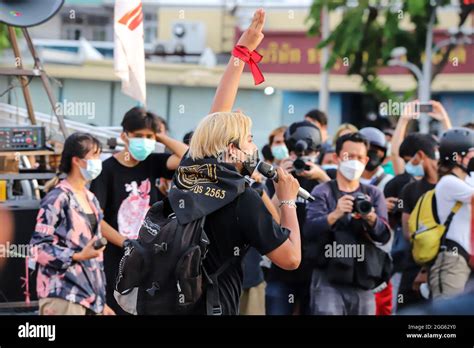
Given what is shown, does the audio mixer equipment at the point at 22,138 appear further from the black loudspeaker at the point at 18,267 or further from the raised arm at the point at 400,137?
the raised arm at the point at 400,137

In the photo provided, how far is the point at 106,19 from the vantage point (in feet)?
53.6

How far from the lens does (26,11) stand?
20.6 feet

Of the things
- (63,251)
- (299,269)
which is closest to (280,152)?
(299,269)

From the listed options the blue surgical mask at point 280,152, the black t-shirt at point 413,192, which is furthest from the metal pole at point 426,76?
the black t-shirt at point 413,192

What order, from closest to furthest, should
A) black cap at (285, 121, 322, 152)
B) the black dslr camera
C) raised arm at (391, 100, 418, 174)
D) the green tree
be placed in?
the black dslr camera, black cap at (285, 121, 322, 152), raised arm at (391, 100, 418, 174), the green tree

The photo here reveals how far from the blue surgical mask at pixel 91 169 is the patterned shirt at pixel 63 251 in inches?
7.2

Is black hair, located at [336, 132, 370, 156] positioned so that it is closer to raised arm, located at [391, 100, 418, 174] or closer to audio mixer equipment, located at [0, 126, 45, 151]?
raised arm, located at [391, 100, 418, 174]

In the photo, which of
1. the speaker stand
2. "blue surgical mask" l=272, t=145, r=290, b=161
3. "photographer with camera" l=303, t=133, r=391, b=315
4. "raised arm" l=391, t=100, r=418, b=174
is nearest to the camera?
"photographer with camera" l=303, t=133, r=391, b=315

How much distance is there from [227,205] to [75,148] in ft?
6.88

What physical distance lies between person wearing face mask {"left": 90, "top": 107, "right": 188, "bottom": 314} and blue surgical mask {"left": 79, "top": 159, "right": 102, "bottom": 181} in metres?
0.31

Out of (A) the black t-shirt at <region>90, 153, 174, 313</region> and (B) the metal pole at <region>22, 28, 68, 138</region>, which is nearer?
(A) the black t-shirt at <region>90, 153, 174, 313</region>

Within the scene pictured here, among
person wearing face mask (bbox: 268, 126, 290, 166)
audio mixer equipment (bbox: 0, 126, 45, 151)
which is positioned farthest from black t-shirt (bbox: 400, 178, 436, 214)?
audio mixer equipment (bbox: 0, 126, 45, 151)

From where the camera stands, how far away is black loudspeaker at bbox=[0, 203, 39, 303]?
6379mm
